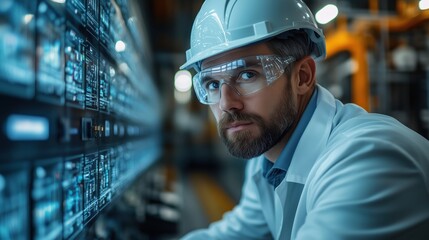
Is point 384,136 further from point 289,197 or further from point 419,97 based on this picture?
point 419,97

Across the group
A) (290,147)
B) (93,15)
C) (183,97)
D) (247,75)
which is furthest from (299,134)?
(183,97)

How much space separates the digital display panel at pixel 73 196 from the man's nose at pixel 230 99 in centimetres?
54

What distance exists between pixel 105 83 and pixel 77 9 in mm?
357

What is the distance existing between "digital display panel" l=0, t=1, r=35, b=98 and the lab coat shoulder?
2.38 feet

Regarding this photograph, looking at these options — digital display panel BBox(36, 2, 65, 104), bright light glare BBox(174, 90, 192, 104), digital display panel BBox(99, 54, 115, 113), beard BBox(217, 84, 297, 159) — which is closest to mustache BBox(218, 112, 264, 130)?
beard BBox(217, 84, 297, 159)

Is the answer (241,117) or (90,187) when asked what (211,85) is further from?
(90,187)

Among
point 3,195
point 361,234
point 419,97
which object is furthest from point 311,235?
point 419,97

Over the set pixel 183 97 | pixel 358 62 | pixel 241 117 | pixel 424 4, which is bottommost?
pixel 241 117

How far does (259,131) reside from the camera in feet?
4.21

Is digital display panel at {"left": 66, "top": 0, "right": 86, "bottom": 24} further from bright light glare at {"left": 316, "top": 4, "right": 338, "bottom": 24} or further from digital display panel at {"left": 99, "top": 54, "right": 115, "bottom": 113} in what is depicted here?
bright light glare at {"left": 316, "top": 4, "right": 338, "bottom": 24}

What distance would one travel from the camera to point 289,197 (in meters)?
1.31

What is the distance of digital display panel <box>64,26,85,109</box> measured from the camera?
825 millimetres

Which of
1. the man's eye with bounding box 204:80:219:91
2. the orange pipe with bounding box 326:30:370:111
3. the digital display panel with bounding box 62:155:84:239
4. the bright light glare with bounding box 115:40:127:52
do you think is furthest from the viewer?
the orange pipe with bounding box 326:30:370:111

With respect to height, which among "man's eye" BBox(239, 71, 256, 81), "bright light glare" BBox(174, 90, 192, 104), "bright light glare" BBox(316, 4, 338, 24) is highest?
"bright light glare" BBox(174, 90, 192, 104)
